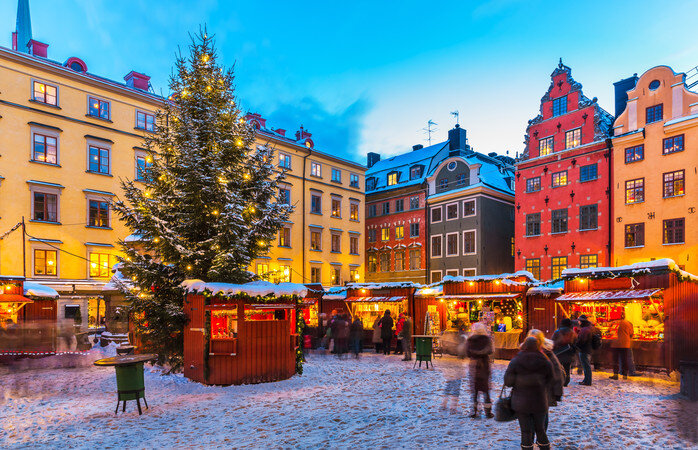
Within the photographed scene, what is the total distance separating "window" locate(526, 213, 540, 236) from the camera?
32844 millimetres

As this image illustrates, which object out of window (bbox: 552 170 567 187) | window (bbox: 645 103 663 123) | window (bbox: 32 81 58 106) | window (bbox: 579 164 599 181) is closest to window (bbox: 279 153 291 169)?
window (bbox: 32 81 58 106)

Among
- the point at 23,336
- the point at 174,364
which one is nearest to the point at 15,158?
the point at 23,336

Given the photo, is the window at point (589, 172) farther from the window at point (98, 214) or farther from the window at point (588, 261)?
the window at point (98, 214)

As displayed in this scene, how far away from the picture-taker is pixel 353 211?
46.5 meters

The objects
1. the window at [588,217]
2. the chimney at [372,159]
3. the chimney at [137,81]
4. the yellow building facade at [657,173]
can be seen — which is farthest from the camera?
the chimney at [372,159]

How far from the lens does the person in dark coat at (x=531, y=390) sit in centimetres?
663

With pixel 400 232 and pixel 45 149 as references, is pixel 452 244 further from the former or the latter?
pixel 45 149

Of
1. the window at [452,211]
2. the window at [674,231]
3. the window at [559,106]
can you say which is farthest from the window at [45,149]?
the window at [674,231]

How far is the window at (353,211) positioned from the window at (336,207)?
4.27ft

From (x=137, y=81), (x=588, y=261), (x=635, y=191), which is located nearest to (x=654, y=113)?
(x=635, y=191)

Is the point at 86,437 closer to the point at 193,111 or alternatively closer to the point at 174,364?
the point at 174,364

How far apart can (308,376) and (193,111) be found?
9449mm

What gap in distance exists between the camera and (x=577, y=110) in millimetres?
30797

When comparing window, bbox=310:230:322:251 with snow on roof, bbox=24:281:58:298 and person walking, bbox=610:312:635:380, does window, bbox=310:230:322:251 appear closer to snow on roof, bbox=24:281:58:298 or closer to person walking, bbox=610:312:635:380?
snow on roof, bbox=24:281:58:298
